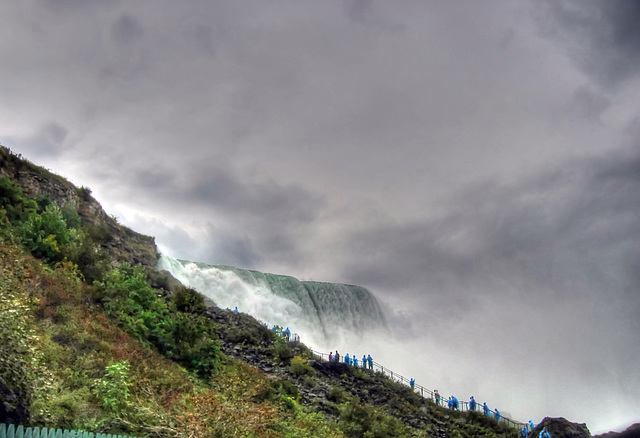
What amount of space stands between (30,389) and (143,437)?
8.14ft

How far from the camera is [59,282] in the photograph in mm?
17562

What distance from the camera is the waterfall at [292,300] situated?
5569 cm

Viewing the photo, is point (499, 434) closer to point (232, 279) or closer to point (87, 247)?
point (87, 247)

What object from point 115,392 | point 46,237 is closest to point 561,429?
point 115,392

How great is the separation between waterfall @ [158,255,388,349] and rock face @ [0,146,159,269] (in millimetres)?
12239

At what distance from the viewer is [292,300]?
71000mm

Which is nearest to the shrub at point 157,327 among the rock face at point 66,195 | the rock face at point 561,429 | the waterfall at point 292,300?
the rock face at point 66,195

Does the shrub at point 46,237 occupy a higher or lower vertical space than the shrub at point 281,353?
higher

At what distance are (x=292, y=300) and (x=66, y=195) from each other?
43.3 metres

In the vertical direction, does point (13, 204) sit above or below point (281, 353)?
above

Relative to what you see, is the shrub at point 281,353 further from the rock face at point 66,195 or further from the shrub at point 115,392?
the shrub at point 115,392

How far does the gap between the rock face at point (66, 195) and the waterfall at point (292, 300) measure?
12.2 meters

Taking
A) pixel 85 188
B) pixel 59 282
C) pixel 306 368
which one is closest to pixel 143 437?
pixel 59 282

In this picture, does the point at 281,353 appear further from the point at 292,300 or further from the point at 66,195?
the point at 292,300
